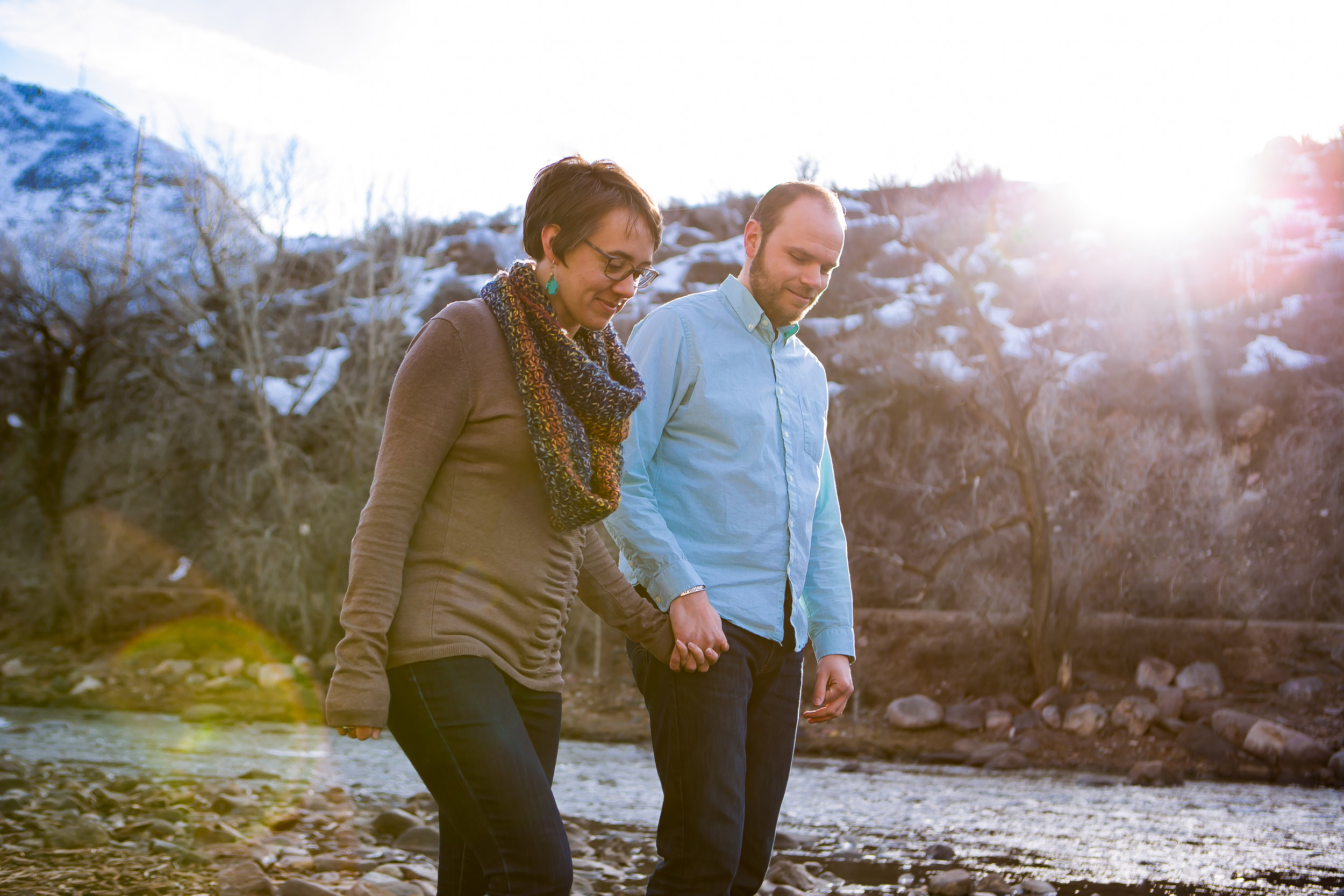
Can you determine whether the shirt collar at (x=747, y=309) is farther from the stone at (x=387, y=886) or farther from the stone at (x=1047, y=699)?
the stone at (x=1047, y=699)

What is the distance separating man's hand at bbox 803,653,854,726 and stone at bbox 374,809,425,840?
4.52 metres

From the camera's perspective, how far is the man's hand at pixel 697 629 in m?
2.29

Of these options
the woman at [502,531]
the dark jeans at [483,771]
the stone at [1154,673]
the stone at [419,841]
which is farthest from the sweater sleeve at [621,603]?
the stone at [1154,673]

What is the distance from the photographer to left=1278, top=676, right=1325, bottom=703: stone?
1233cm

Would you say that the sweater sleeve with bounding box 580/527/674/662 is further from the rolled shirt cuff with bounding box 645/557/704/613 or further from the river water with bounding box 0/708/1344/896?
the river water with bounding box 0/708/1344/896

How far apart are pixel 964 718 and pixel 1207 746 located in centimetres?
257

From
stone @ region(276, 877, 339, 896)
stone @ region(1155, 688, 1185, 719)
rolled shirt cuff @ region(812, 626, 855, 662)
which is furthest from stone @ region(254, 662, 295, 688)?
rolled shirt cuff @ region(812, 626, 855, 662)

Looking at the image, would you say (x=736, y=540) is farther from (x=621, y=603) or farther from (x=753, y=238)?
(x=753, y=238)

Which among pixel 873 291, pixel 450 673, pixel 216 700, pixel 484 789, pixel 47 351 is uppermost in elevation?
pixel 873 291

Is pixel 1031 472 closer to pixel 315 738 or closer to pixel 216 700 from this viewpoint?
pixel 315 738

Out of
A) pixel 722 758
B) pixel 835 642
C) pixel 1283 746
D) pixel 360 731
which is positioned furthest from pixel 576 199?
pixel 1283 746

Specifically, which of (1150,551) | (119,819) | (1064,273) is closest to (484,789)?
(119,819)

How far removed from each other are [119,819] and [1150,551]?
42.6 ft

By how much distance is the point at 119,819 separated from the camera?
625 cm
